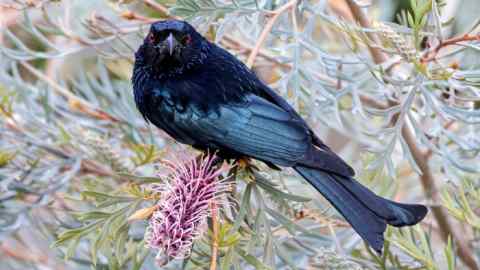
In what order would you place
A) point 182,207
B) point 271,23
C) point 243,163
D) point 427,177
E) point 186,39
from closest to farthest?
point 182,207
point 271,23
point 243,163
point 186,39
point 427,177

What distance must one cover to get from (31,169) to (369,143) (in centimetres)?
133

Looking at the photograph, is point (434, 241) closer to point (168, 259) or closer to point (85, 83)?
point (85, 83)

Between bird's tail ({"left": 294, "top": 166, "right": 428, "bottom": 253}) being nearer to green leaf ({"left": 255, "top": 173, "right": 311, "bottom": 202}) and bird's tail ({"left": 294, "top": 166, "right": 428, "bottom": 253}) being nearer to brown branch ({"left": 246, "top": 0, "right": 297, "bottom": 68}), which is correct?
green leaf ({"left": 255, "top": 173, "right": 311, "bottom": 202})

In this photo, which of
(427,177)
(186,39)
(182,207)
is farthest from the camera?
(427,177)

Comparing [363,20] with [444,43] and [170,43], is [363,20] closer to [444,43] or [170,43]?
[444,43]

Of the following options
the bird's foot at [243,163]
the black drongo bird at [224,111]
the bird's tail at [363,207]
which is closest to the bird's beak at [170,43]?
the black drongo bird at [224,111]

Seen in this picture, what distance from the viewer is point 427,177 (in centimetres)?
256

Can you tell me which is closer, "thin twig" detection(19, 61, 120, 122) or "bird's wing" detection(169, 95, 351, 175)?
"bird's wing" detection(169, 95, 351, 175)

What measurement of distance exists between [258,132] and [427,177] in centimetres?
66

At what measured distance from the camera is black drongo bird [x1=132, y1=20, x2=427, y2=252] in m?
2.10

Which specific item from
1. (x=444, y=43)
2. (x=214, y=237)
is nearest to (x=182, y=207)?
(x=214, y=237)

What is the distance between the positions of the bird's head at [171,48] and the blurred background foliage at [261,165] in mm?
44

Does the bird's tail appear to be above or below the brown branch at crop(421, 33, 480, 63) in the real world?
below

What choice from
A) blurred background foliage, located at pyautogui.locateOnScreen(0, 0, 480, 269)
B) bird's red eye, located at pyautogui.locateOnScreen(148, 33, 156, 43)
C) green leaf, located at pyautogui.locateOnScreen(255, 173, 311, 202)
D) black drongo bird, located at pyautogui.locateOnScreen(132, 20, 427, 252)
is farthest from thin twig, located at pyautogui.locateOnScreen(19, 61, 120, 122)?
green leaf, located at pyautogui.locateOnScreen(255, 173, 311, 202)
